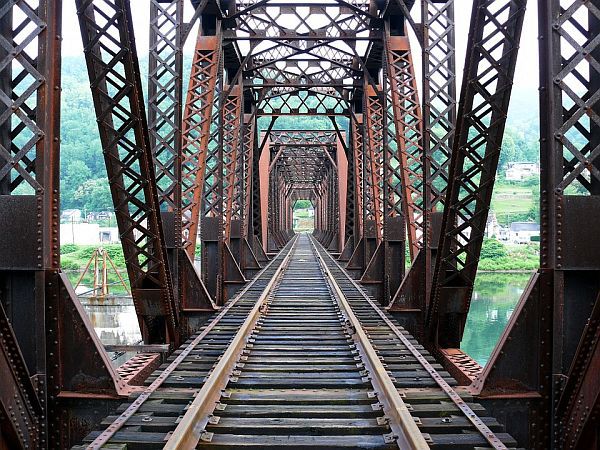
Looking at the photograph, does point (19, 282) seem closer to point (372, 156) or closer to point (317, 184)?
point (372, 156)

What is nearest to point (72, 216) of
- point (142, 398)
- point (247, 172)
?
point (247, 172)

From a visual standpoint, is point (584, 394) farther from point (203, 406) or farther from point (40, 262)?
point (40, 262)

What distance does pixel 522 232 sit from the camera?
60.6 metres

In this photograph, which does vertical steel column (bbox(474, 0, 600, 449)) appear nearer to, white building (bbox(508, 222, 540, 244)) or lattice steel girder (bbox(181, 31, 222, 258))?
lattice steel girder (bbox(181, 31, 222, 258))

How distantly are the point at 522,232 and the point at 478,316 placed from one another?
84.7 ft

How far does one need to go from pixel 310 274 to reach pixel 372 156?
13.1 feet

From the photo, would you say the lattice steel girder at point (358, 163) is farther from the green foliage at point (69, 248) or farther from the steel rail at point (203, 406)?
the green foliage at point (69, 248)

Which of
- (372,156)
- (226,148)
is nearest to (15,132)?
(226,148)

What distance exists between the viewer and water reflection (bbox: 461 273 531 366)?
31016 millimetres

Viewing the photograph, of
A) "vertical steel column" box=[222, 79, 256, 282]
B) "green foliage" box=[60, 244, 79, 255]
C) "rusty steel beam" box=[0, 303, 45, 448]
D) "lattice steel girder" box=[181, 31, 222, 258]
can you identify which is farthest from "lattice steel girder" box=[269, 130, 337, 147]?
"rusty steel beam" box=[0, 303, 45, 448]

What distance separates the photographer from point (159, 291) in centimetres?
852

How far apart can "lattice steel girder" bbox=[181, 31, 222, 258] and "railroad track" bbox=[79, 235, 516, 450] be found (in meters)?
2.13

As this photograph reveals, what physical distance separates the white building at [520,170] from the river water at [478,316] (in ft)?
157

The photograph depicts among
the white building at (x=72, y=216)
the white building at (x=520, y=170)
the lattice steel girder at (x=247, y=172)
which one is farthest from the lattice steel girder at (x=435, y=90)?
the white building at (x=520, y=170)
